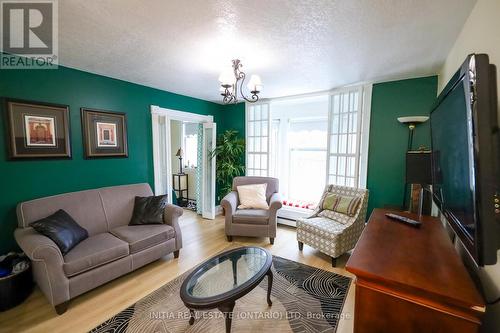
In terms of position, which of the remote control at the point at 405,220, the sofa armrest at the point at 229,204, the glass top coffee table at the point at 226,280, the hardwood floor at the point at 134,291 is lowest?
the hardwood floor at the point at 134,291

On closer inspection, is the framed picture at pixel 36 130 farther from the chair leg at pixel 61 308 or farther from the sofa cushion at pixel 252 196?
the sofa cushion at pixel 252 196

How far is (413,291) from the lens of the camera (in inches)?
36.4

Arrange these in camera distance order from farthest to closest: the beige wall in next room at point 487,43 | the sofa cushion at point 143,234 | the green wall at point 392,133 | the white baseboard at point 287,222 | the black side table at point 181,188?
the black side table at point 181,188 → the white baseboard at point 287,222 → the green wall at point 392,133 → the sofa cushion at point 143,234 → the beige wall in next room at point 487,43

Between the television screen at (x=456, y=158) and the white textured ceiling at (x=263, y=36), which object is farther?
the white textured ceiling at (x=263, y=36)

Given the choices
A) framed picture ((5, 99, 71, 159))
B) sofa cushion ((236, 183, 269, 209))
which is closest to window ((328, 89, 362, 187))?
sofa cushion ((236, 183, 269, 209))

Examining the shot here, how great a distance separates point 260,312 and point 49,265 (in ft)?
6.02

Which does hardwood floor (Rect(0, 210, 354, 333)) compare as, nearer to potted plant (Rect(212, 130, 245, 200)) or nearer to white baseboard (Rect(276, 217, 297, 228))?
white baseboard (Rect(276, 217, 297, 228))

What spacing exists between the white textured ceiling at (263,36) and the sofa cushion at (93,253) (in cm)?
195

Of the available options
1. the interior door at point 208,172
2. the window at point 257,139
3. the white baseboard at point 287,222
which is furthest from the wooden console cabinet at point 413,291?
the interior door at point 208,172

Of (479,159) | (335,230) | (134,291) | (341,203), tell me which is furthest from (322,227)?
(134,291)

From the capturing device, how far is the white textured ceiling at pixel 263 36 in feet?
4.76

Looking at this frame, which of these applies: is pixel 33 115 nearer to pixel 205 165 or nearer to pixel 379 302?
pixel 205 165

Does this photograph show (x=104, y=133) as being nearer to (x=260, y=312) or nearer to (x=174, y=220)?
(x=174, y=220)

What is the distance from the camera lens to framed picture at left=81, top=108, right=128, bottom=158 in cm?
275
